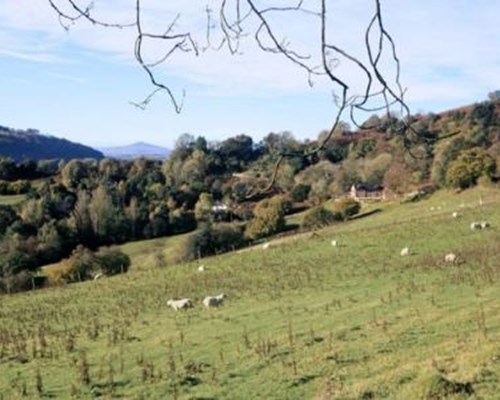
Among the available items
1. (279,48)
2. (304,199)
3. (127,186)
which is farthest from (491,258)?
(127,186)

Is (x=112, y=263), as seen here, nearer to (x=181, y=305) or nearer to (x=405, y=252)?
(x=405, y=252)

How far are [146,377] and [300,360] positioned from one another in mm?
2399

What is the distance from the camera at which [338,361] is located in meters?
11.8

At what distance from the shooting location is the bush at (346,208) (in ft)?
169

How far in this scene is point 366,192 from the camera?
2608 inches

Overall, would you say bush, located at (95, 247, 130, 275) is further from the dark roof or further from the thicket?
the dark roof

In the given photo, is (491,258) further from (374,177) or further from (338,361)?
(374,177)

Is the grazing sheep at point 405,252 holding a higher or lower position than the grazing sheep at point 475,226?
lower

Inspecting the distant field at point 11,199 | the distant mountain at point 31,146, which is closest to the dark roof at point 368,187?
the distant field at point 11,199

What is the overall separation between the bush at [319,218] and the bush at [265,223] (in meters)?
1.66

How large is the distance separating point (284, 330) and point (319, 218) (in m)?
35.1

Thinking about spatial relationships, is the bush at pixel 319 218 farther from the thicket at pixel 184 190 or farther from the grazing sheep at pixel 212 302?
the grazing sheep at pixel 212 302

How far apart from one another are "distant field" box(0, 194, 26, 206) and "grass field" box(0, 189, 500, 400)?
39.8m

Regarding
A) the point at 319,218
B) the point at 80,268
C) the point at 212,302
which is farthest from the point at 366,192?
the point at 212,302
